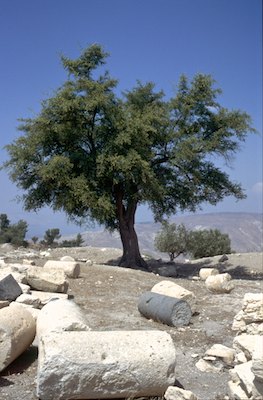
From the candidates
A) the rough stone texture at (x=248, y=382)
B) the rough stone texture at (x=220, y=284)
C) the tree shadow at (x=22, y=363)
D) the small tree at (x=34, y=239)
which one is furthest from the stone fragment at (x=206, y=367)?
the small tree at (x=34, y=239)

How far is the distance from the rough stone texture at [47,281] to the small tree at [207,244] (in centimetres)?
2896

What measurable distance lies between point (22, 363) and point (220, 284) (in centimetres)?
784

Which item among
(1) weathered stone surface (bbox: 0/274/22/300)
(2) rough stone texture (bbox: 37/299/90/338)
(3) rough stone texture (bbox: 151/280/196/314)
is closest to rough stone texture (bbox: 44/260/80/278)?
(3) rough stone texture (bbox: 151/280/196/314)

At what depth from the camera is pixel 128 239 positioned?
21344 mm

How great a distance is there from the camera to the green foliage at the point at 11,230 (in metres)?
44.1

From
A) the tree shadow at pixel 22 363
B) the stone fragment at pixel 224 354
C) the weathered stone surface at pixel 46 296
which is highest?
the weathered stone surface at pixel 46 296

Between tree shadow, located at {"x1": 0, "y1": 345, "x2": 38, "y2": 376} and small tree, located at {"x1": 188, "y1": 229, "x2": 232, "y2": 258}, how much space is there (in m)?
32.5

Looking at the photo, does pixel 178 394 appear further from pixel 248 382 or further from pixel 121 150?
pixel 121 150

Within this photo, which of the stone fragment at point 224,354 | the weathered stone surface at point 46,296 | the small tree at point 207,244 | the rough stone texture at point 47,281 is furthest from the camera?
the small tree at point 207,244

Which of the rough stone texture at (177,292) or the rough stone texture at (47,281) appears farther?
the rough stone texture at (47,281)

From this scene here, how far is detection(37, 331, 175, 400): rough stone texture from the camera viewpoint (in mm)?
5867

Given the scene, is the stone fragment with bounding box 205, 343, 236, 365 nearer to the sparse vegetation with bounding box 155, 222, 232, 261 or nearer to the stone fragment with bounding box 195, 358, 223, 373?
the stone fragment with bounding box 195, 358, 223, 373

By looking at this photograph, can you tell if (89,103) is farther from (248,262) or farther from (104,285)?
(248,262)

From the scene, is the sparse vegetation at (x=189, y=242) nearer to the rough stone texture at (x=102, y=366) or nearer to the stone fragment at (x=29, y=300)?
the stone fragment at (x=29, y=300)
